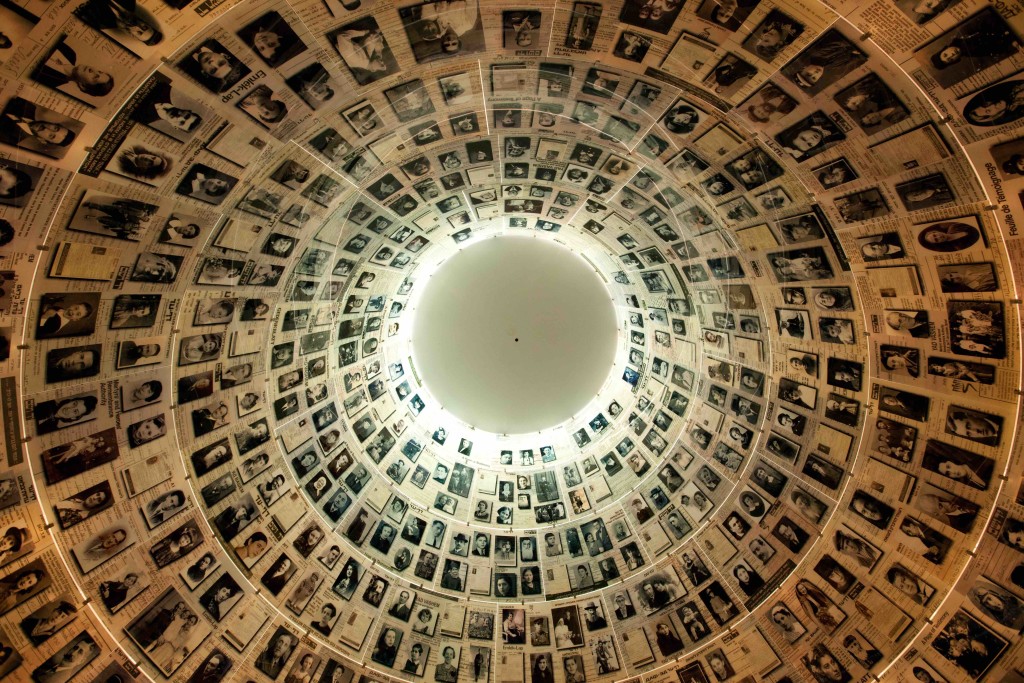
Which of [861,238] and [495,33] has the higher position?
[495,33]

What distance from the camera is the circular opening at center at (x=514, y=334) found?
1620cm

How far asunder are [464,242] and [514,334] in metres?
4.10

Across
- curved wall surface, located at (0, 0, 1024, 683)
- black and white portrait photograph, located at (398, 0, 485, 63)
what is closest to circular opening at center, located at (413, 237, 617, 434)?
curved wall surface, located at (0, 0, 1024, 683)

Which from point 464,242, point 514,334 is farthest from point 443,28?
point 514,334

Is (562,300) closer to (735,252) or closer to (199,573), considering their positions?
(735,252)

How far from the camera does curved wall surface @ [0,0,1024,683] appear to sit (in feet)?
18.4

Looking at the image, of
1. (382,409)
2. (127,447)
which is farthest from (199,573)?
(382,409)

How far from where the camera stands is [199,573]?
935cm

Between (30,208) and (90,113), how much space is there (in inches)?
50.7

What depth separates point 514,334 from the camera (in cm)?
1759

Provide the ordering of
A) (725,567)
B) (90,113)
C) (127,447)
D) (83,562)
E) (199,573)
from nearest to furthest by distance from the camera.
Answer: (90,113), (83,562), (127,447), (199,573), (725,567)

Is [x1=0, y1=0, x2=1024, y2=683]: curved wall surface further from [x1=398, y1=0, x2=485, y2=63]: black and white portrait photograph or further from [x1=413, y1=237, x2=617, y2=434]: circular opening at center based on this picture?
[x1=413, y1=237, x2=617, y2=434]: circular opening at center

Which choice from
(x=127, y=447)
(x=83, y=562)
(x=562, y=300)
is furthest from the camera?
(x=562, y=300)

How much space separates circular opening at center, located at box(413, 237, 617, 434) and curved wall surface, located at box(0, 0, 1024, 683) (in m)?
1.71
